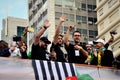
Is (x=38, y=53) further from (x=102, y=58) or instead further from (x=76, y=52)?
(x=102, y=58)

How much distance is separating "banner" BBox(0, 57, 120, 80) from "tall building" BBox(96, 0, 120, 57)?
3421 cm

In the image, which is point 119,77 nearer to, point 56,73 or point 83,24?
point 56,73

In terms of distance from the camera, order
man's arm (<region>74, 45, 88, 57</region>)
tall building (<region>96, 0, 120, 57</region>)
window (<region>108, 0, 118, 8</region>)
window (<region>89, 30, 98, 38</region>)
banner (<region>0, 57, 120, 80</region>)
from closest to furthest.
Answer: banner (<region>0, 57, 120, 80</region>), man's arm (<region>74, 45, 88, 57</region>), tall building (<region>96, 0, 120, 57</region>), window (<region>108, 0, 118, 8</region>), window (<region>89, 30, 98, 38</region>)

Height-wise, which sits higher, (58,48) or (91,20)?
(91,20)

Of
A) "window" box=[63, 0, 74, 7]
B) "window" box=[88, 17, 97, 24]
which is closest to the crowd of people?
"window" box=[63, 0, 74, 7]

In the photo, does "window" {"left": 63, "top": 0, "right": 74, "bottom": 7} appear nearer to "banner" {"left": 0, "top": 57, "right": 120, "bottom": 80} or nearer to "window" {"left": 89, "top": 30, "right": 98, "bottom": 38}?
"window" {"left": 89, "top": 30, "right": 98, "bottom": 38}

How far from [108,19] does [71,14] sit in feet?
18.6

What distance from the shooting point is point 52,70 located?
31.2 feet

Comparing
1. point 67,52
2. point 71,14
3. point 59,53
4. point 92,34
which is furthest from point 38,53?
point 92,34

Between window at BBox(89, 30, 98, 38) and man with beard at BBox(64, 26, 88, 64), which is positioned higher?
window at BBox(89, 30, 98, 38)

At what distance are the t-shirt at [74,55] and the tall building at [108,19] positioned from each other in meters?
34.0

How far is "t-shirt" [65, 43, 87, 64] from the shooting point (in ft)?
33.7

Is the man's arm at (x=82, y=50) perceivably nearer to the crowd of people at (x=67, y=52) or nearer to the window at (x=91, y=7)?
the crowd of people at (x=67, y=52)

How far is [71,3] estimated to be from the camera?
53.2 m
